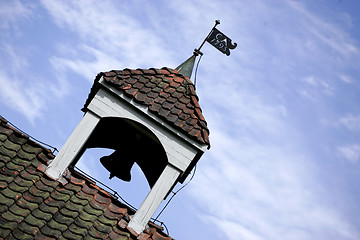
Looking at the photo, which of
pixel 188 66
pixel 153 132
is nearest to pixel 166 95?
pixel 153 132

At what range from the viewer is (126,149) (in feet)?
29.7

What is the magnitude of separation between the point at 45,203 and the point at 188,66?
12.5 feet

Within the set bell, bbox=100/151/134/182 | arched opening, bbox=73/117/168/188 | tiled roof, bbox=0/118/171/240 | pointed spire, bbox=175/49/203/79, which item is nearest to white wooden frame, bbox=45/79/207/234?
tiled roof, bbox=0/118/171/240

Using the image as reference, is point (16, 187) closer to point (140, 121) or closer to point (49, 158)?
point (49, 158)

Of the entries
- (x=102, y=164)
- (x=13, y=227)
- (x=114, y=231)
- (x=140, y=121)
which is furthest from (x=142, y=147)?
(x=13, y=227)

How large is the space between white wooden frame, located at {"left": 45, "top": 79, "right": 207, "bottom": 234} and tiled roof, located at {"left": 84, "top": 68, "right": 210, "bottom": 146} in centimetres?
11

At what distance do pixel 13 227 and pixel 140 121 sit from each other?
8.20ft

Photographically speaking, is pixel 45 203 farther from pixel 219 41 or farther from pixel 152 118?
pixel 219 41

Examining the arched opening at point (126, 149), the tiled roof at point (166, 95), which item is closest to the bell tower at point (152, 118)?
the tiled roof at point (166, 95)

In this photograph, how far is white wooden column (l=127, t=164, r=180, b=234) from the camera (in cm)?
642

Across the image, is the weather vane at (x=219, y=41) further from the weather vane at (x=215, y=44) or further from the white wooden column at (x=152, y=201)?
the white wooden column at (x=152, y=201)

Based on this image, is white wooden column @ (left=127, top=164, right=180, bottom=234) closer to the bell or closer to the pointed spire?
the pointed spire

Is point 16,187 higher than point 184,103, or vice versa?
point 184,103

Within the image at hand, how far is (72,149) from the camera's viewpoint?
6.61 meters
